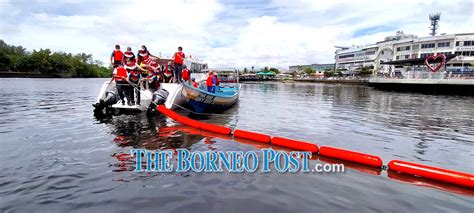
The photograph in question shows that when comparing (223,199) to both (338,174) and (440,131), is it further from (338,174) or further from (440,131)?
(440,131)

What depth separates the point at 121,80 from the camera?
43.7ft

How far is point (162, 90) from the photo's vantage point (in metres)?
14.5

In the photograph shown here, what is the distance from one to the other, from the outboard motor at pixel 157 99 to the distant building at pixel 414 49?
65789 millimetres

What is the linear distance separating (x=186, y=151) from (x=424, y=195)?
6.25 metres

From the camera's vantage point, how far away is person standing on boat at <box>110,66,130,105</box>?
1318cm

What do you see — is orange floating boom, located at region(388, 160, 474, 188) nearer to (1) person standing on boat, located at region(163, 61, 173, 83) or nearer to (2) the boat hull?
(2) the boat hull

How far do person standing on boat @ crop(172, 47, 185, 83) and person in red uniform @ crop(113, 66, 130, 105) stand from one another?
3.15 meters

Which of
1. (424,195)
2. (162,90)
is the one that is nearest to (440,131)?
(424,195)

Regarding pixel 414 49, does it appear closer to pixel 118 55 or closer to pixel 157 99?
pixel 157 99

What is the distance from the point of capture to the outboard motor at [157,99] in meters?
13.9

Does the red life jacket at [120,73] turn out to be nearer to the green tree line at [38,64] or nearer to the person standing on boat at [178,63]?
the person standing on boat at [178,63]

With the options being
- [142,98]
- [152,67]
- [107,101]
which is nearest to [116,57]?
[152,67]

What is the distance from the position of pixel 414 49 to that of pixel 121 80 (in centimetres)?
9208

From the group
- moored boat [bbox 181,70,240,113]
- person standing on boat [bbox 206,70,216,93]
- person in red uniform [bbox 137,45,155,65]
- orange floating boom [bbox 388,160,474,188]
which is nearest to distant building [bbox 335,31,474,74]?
person standing on boat [bbox 206,70,216,93]
